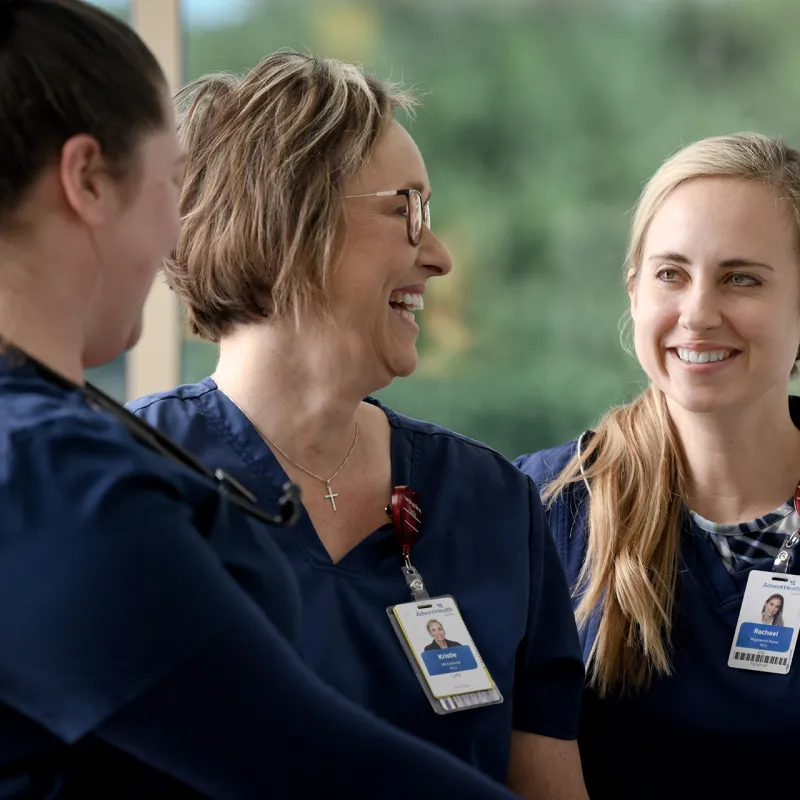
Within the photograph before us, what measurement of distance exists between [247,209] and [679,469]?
0.99 meters

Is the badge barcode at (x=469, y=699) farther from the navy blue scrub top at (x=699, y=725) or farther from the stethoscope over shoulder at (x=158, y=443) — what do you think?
the stethoscope over shoulder at (x=158, y=443)

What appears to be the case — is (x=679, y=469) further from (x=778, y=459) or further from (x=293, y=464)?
(x=293, y=464)

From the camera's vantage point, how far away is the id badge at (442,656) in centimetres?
147

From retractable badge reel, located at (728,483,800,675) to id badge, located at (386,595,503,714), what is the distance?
0.56m

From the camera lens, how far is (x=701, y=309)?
2.01 meters

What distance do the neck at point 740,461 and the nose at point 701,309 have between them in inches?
6.7

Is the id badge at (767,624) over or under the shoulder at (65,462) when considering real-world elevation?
under

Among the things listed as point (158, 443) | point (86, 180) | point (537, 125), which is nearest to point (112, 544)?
point (158, 443)

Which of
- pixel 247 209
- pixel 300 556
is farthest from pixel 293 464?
pixel 247 209

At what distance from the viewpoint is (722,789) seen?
1.83 m

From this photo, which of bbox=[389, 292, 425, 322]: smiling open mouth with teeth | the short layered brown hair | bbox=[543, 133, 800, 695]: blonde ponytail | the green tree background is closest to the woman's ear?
the short layered brown hair

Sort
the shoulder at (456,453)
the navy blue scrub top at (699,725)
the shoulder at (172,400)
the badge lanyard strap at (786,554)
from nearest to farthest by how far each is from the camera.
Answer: the shoulder at (172,400), the shoulder at (456,453), the navy blue scrub top at (699,725), the badge lanyard strap at (786,554)


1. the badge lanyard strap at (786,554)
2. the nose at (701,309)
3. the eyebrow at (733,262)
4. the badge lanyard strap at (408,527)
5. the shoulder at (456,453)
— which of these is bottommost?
the badge lanyard strap at (786,554)

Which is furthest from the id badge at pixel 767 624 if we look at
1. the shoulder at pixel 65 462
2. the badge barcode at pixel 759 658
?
the shoulder at pixel 65 462
